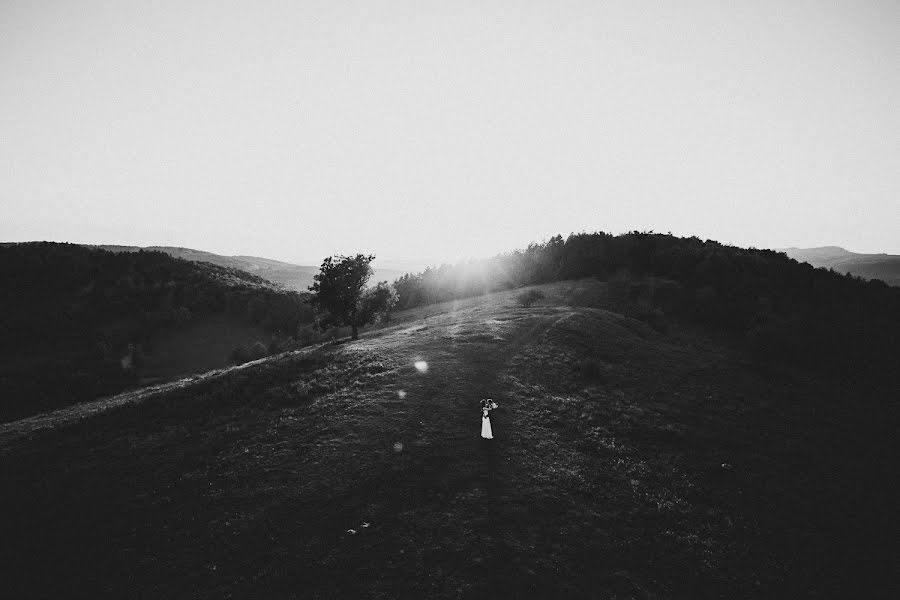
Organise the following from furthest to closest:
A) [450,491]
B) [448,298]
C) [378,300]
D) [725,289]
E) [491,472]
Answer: [448,298] → [725,289] → [378,300] → [491,472] → [450,491]

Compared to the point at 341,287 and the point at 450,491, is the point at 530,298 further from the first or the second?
the point at 450,491

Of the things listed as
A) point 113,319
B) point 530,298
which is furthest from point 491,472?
point 113,319

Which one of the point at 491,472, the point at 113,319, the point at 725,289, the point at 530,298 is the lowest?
the point at 113,319

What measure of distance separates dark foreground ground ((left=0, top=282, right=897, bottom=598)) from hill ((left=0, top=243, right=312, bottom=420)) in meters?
40.6

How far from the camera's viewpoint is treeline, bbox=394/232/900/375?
40188 mm

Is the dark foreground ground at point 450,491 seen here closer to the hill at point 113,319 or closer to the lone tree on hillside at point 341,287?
the lone tree on hillside at point 341,287

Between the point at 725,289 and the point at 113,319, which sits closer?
the point at 725,289

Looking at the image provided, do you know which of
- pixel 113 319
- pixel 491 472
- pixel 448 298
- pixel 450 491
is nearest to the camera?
pixel 450 491

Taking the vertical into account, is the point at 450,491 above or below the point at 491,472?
below

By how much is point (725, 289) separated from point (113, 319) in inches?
4521

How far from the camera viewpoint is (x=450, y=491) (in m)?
14.1

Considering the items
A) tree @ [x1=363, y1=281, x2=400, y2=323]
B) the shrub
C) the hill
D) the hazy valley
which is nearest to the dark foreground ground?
the hazy valley

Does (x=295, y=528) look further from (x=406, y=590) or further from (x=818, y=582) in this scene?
(x=818, y=582)

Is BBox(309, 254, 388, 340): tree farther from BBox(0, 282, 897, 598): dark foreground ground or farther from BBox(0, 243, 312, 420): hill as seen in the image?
BBox(0, 243, 312, 420): hill
